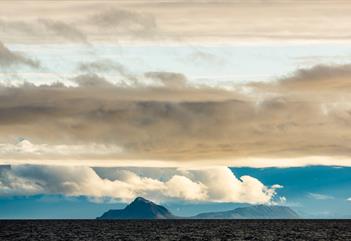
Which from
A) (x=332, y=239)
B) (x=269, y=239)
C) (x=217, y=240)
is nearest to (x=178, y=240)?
(x=217, y=240)

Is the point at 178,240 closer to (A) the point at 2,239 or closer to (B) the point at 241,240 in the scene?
(B) the point at 241,240

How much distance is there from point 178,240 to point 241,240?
16.1 metres

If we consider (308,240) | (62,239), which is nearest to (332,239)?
(308,240)

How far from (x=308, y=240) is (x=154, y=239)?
132ft

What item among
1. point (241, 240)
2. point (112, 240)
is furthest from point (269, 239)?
point (112, 240)

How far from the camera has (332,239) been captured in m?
193

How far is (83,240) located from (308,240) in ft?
190

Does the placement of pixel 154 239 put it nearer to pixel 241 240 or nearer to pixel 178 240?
pixel 178 240

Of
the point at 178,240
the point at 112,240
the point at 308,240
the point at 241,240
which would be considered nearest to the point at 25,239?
the point at 112,240

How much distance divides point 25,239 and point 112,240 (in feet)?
77.8

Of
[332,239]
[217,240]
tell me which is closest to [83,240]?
[217,240]

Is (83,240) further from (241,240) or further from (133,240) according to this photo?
(241,240)

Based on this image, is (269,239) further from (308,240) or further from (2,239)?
(2,239)

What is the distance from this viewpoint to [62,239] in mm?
191875
